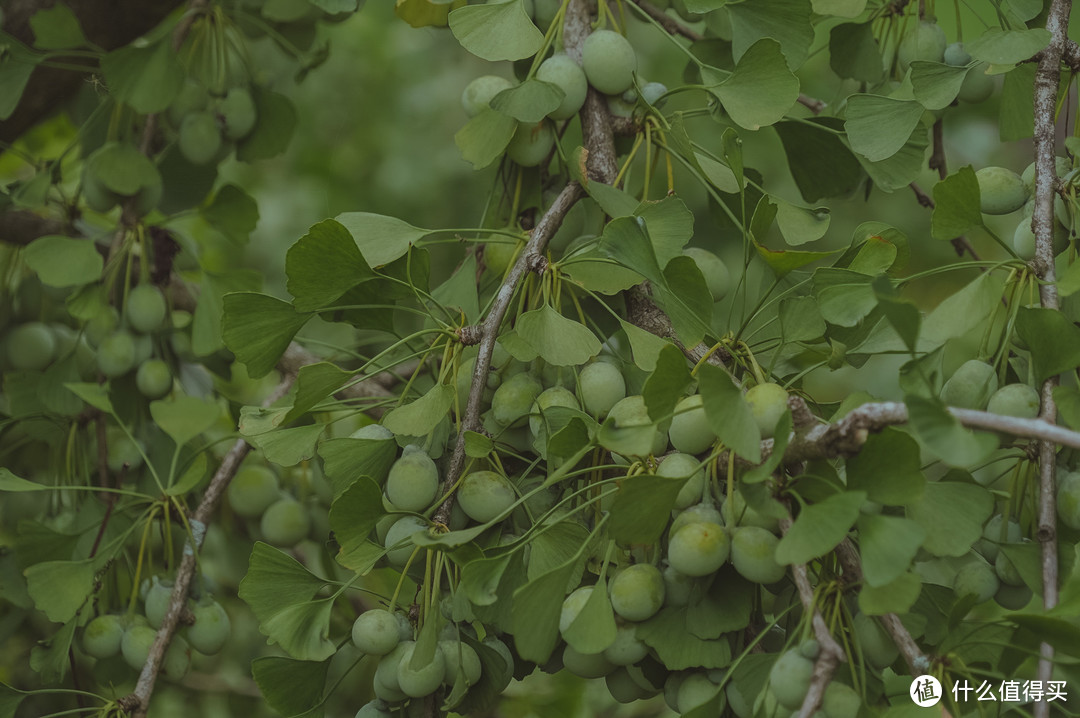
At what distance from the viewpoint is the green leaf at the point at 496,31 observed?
69cm

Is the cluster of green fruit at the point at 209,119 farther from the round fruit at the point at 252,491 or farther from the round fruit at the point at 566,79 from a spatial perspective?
the round fruit at the point at 566,79

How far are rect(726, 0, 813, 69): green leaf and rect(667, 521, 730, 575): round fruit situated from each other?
1.24ft

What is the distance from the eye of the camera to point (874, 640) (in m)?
0.55

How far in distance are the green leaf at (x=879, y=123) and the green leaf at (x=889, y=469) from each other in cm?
29

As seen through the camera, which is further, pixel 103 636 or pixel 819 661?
pixel 103 636

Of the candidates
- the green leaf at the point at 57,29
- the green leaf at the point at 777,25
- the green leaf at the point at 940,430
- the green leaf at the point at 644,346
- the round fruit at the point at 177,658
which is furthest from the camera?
the green leaf at the point at 57,29

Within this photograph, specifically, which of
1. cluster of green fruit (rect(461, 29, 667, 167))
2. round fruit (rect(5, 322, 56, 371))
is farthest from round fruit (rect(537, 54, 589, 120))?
round fruit (rect(5, 322, 56, 371))

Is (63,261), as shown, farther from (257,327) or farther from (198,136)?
(257,327)

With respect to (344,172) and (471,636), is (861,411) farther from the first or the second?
(344,172)

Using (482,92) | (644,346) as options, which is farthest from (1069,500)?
(482,92)

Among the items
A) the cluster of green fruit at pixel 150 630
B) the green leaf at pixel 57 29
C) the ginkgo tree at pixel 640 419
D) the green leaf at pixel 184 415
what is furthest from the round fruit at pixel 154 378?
Answer: the green leaf at pixel 57 29

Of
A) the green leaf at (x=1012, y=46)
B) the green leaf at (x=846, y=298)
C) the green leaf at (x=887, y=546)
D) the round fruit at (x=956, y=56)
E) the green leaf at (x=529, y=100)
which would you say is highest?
the green leaf at (x=1012, y=46)

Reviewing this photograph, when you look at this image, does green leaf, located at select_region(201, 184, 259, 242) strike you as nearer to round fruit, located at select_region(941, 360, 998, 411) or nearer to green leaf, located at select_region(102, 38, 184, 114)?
green leaf, located at select_region(102, 38, 184, 114)

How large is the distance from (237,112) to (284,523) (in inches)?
17.3
